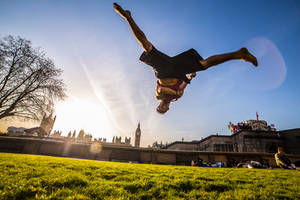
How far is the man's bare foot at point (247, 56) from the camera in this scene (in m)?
3.67

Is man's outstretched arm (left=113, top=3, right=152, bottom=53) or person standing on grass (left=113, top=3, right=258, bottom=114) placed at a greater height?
man's outstretched arm (left=113, top=3, right=152, bottom=53)

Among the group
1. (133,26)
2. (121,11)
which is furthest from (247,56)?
(121,11)

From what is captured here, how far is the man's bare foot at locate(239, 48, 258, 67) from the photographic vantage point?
3.67m

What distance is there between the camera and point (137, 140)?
10975 centimetres

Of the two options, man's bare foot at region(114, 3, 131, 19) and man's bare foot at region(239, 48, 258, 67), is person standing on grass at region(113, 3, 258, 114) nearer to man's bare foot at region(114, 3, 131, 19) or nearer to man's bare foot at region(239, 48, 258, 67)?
man's bare foot at region(239, 48, 258, 67)

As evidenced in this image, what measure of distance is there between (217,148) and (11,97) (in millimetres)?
35576

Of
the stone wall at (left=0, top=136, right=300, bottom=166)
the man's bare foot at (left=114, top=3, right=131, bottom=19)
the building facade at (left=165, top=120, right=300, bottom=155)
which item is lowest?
the stone wall at (left=0, top=136, right=300, bottom=166)

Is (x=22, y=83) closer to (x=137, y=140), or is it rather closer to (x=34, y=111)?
(x=34, y=111)

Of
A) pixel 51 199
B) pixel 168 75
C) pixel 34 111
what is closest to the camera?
pixel 51 199

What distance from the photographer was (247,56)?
3.76 meters

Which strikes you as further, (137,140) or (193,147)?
(137,140)

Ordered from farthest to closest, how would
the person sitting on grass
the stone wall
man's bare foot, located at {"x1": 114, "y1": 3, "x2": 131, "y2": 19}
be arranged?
1. the stone wall
2. the person sitting on grass
3. man's bare foot, located at {"x1": 114, "y1": 3, "x2": 131, "y2": 19}

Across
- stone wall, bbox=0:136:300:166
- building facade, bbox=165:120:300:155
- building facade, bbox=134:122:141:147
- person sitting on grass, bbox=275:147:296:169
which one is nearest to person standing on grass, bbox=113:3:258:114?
person sitting on grass, bbox=275:147:296:169

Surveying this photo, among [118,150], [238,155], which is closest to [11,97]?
[118,150]
